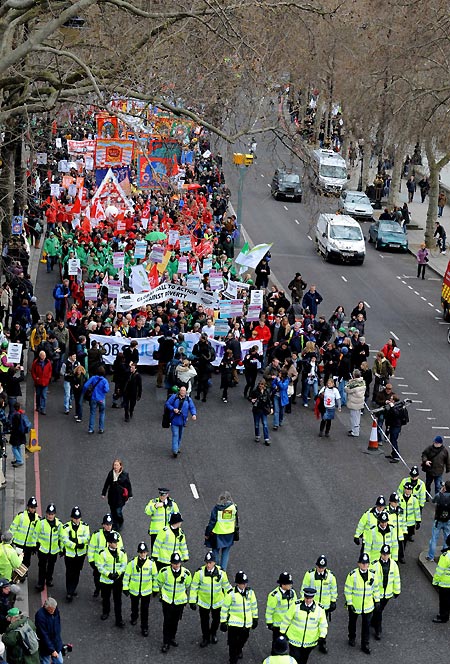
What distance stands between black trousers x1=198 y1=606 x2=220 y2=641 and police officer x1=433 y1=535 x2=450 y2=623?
9.75 feet

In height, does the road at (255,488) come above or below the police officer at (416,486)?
below

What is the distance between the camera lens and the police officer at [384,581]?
54.7 feet

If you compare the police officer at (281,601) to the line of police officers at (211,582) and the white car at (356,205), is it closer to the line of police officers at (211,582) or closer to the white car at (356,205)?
the line of police officers at (211,582)

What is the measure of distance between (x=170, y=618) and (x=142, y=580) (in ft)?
1.94

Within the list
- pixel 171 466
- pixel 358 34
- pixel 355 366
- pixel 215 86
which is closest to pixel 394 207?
pixel 358 34

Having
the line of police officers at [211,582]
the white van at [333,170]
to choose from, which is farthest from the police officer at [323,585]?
the white van at [333,170]

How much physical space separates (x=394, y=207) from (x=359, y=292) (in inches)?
541

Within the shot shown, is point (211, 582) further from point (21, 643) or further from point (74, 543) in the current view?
point (21, 643)

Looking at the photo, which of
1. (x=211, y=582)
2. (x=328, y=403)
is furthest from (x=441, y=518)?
(x=328, y=403)

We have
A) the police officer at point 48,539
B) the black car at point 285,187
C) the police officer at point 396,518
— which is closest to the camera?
the police officer at point 48,539

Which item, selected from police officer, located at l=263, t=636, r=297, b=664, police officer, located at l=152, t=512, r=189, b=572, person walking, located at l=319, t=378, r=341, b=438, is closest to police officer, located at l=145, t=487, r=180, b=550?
police officer, located at l=152, t=512, r=189, b=572

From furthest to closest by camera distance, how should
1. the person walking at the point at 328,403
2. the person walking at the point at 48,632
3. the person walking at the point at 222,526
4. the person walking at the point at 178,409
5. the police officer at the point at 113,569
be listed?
the person walking at the point at 328,403 → the person walking at the point at 178,409 → the person walking at the point at 222,526 → the police officer at the point at 113,569 → the person walking at the point at 48,632

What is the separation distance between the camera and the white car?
50.4 meters

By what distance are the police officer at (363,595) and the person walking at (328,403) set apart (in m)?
7.82
